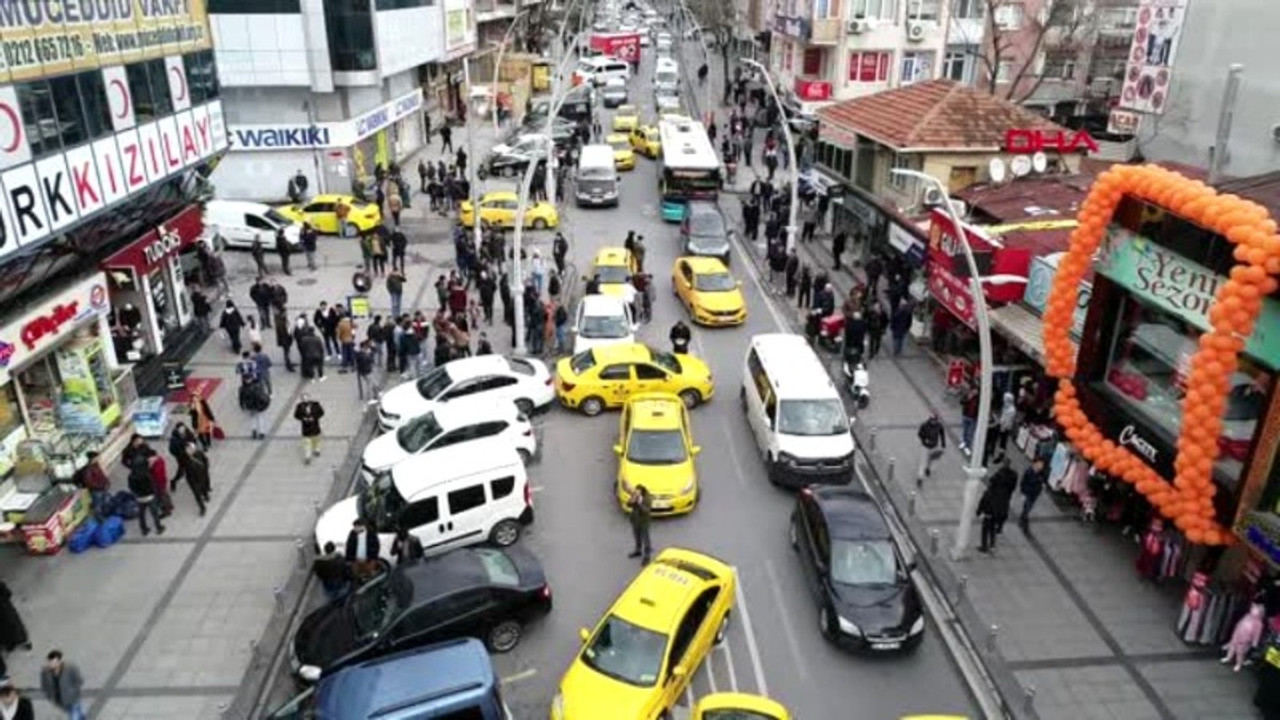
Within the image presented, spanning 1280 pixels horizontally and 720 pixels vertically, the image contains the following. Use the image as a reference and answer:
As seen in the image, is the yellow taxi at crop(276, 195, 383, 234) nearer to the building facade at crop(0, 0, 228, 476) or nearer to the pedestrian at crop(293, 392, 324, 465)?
the building facade at crop(0, 0, 228, 476)

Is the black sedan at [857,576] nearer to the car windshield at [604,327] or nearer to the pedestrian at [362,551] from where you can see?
the pedestrian at [362,551]

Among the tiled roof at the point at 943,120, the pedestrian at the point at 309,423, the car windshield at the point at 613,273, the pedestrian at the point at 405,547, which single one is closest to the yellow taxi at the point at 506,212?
the car windshield at the point at 613,273

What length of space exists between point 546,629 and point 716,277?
14940 millimetres

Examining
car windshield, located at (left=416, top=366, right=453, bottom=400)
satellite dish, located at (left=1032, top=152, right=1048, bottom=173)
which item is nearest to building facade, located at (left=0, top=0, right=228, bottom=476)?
car windshield, located at (left=416, top=366, right=453, bottom=400)

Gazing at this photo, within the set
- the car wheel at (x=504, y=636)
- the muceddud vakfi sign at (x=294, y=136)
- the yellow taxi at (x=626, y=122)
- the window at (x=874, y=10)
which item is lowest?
the car wheel at (x=504, y=636)

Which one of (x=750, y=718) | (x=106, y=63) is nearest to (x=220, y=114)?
(x=106, y=63)

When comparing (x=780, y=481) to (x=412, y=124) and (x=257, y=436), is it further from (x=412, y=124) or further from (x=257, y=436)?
(x=412, y=124)

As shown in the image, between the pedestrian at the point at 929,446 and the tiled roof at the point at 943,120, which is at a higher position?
the tiled roof at the point at 943,120

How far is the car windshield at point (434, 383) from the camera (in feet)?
64.7

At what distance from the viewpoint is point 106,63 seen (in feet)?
59.2

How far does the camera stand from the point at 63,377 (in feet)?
60.4

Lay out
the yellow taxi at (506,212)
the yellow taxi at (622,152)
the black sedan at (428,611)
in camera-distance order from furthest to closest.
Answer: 1. the yellow taxi at (622,152)
2. the yellow taxi at (506,212)
3. the black sedan at (428,611)

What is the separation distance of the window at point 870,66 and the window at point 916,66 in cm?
76

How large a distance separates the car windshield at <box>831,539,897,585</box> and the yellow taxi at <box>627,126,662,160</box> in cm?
3607
